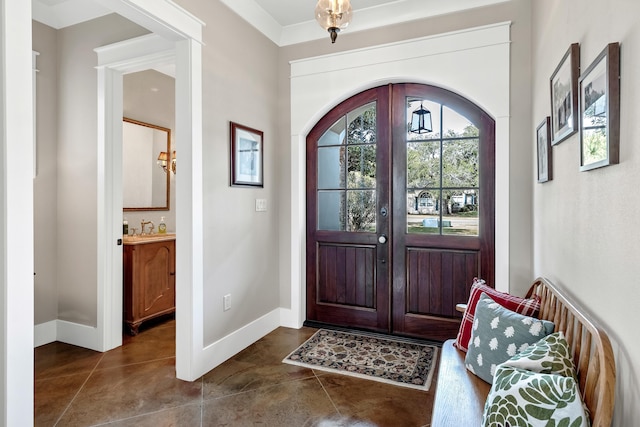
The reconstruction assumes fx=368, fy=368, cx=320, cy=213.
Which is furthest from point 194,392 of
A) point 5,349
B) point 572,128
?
point 572,128

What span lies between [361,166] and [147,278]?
224 centimetres

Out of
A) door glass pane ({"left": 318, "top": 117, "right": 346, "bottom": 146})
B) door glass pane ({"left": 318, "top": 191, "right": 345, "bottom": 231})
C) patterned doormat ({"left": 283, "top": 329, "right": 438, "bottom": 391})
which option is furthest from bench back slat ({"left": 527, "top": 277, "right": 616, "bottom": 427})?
door glass pane ({"left": 318, "top": 117, "right": 346, "bottom": 146})

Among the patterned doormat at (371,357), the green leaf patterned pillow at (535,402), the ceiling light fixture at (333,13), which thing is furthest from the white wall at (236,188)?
the green leaf patterned pillow at (535,402)

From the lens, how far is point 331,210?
3457 mm

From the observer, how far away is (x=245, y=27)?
9.87ft

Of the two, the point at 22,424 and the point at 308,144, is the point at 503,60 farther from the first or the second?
the point at 22,424

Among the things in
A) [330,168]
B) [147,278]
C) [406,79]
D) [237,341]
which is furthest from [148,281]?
[406,79]

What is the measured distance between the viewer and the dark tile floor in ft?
→ 6.65

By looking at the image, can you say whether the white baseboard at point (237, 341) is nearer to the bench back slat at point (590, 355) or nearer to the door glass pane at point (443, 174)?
the door glass pane at point (443, 174)

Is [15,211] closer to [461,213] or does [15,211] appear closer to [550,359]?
[550,359]

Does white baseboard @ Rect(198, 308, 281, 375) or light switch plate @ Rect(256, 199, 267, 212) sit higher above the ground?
light switch plate @ Rect(256, 199, 267, 212)

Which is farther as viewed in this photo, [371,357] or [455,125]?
[455,125]

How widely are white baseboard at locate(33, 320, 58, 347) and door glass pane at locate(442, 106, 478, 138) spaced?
3.69m

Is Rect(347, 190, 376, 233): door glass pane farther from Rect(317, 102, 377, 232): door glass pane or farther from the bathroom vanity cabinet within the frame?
the bathroom vanity cabinet
